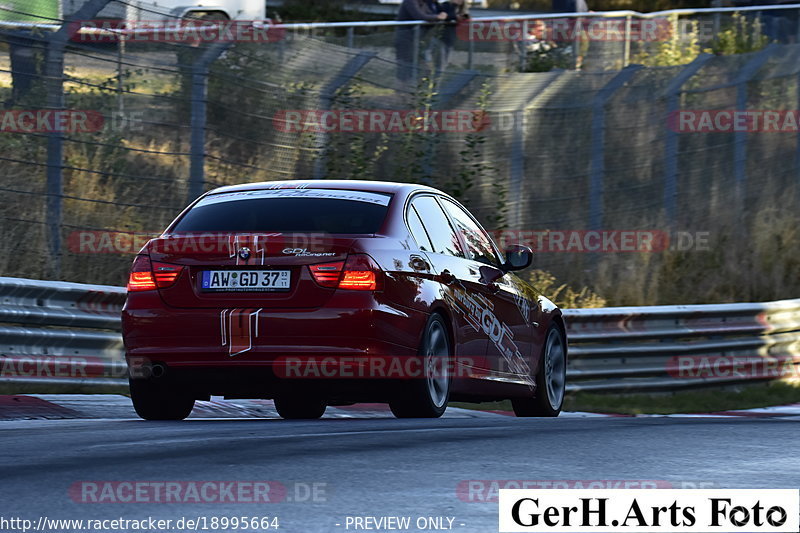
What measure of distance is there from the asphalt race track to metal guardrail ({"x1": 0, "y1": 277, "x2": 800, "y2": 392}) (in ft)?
7.50

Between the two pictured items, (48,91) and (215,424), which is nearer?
(215,424)

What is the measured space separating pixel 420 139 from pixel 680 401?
15.2 feet

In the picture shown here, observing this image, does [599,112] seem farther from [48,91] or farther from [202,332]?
[202,332]

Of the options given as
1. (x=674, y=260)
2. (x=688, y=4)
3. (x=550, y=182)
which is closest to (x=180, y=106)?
(x=550, y=182)

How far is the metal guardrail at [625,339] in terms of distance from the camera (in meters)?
10.9

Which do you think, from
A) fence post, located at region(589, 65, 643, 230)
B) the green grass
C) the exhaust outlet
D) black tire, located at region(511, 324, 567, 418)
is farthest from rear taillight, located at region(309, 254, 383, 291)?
fence post, located at region(589, 65, 643, 230)

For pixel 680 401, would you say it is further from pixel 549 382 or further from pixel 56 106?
pixel 56 106

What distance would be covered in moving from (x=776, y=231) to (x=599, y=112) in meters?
3.43

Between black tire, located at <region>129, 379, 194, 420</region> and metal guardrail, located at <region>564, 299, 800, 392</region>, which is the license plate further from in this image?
metal guardrail, located at <region>564, 299, 800, 392</region>

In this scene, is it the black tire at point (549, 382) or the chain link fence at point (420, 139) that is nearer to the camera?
the black tire at point (549, 382)

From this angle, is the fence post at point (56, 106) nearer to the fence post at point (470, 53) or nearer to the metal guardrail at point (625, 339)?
the metal guardrail at point (625, 339)

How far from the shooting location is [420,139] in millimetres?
17609

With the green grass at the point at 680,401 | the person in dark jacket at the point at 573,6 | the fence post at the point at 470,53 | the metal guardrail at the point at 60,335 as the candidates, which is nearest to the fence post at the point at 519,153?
the fence post at the point at 470,53

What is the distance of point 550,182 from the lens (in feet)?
59.2
